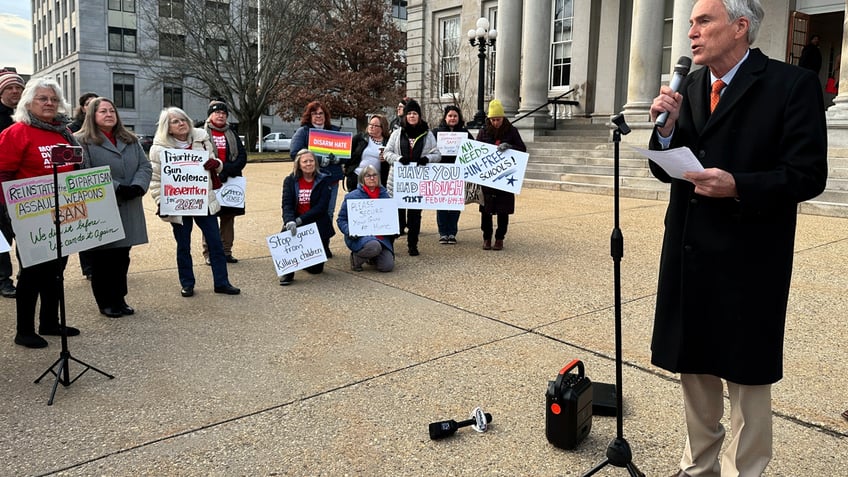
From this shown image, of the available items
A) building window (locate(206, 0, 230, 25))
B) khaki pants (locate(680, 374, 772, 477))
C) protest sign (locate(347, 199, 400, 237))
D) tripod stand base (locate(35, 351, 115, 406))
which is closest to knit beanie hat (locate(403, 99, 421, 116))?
protest sign (locate(347, 199, 400, 237))

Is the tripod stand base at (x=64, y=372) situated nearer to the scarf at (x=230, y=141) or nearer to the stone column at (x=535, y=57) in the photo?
the scarf at (x=230, y=141)

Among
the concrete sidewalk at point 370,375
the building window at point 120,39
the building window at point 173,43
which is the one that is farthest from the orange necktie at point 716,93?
the building window at point 120,39

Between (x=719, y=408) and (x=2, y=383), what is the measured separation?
13.7 feet

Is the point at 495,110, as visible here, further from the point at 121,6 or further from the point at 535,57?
the point at 121,6

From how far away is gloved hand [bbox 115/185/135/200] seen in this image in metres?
5.57

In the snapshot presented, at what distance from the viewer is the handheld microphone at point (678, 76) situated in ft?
8.38

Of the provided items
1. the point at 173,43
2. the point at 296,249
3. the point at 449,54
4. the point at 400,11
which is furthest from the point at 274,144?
the point at 296,249

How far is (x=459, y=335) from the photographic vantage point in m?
5.19

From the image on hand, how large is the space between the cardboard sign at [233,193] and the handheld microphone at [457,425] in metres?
5.14

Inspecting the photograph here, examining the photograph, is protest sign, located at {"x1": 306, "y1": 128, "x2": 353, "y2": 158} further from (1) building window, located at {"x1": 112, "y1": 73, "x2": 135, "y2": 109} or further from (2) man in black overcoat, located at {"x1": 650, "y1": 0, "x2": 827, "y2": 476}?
(1) building window, located at {"x1": 112, "y1": 73, "x2": 135, "y2": 109}

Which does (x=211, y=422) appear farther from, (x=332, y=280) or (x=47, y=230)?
(x=332, y=280)

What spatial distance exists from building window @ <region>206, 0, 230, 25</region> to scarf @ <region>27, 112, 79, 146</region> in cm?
3332

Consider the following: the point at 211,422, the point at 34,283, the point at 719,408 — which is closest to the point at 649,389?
the point at 719,408

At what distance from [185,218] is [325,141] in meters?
2.41
